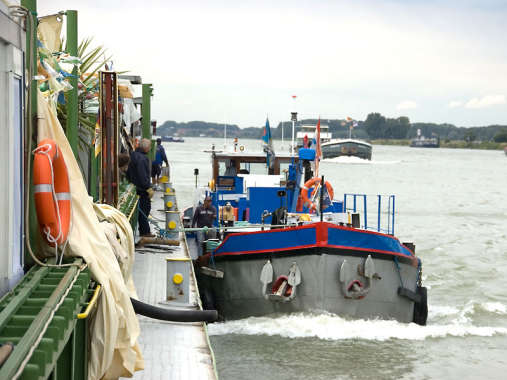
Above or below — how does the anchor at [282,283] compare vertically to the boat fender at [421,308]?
above

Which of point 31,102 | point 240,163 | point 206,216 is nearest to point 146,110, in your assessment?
point 240,163

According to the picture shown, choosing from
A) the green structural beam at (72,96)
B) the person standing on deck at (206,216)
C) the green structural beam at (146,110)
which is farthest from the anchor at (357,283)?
the green structural beam at (146,110)

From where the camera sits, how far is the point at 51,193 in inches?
178

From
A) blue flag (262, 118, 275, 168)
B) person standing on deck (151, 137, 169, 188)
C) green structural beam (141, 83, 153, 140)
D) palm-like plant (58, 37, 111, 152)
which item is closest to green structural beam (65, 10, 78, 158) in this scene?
palm-like plant (58, 37, 111, 152)

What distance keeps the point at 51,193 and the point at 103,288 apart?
2.22 feet

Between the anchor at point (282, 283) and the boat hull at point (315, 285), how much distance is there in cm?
7

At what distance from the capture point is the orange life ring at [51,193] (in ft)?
14.6

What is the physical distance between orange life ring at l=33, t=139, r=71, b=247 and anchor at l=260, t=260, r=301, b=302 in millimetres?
7774

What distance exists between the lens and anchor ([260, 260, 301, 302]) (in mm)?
12133

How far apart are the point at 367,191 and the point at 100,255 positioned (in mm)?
57046

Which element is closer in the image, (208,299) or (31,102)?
(31,102)

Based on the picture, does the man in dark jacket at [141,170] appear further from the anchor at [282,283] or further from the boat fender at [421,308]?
the boat fender at [421,308]

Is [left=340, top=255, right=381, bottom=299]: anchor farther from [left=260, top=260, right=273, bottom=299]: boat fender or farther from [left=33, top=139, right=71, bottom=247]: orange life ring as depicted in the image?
[left=33, top=139, right=71, bottom=247]: orange life ring

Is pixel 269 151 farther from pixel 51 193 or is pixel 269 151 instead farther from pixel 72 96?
pixel 51 193
